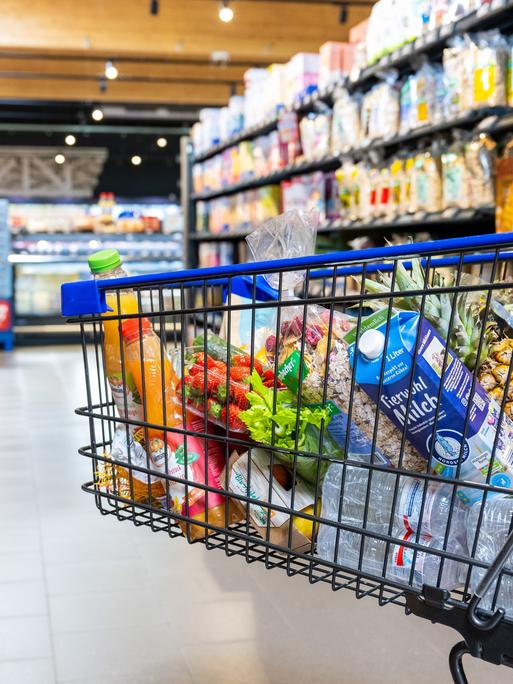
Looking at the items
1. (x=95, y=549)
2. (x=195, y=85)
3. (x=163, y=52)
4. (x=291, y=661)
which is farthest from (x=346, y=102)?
(x=195, y=85)

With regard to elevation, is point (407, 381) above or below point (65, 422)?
above

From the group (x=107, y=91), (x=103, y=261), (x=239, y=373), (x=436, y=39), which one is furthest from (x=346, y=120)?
(x=107, y=91)

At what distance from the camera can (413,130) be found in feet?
13.0

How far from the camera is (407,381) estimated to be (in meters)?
1.07

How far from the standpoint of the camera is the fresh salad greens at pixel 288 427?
1190mm

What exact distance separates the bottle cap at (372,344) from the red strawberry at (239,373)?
10.4 inches

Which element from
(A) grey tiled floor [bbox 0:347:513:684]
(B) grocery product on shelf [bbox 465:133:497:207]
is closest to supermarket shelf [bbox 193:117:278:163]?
(B) grocery product on shelf [bbox 465:133:497:207]

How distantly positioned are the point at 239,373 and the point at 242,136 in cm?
568

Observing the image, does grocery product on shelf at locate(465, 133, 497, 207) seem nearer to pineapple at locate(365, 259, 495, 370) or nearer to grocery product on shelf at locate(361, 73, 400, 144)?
grocery product on shelf at locate(361, 73, 400, 144)

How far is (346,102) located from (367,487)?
154 inches

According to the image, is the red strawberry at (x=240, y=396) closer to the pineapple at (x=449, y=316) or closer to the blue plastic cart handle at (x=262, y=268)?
the blue plastic cart handle at (x=262, y=268)

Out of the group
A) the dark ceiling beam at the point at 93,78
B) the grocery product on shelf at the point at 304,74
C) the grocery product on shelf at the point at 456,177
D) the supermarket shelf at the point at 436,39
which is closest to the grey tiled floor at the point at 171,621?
the grocery product on shelf at the point at 456,177

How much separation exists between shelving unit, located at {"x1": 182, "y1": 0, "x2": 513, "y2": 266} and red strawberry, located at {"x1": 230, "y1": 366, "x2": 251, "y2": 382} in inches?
89.1

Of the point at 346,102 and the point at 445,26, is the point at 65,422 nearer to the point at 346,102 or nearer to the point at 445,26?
the point at 346,102
